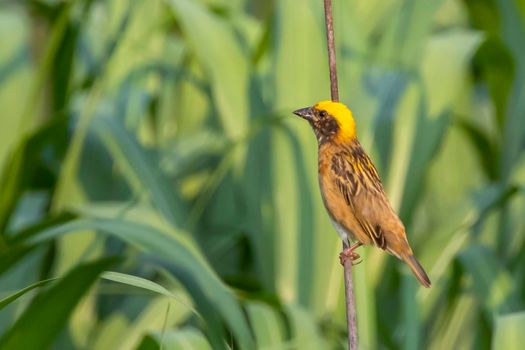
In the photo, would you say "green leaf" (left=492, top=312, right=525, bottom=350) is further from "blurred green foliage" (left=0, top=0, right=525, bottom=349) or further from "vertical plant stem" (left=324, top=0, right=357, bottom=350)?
"vertical plant stem" (left=324, top=0, right=357, bottom=350)

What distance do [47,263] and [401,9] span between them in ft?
4.77

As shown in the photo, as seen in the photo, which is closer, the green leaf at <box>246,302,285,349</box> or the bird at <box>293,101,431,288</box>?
the bird at <box>293,101,431,288</box>

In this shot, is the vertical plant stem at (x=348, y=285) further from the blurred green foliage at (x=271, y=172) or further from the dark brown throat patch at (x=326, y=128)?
the blurred green foliage at (x=271, y=172)

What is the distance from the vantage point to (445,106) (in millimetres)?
3889

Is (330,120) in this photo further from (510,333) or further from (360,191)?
(510,333)

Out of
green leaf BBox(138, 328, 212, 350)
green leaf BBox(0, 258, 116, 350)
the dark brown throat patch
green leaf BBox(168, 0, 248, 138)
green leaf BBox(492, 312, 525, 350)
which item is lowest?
green leaf BBox(492, 312, 525, 350)

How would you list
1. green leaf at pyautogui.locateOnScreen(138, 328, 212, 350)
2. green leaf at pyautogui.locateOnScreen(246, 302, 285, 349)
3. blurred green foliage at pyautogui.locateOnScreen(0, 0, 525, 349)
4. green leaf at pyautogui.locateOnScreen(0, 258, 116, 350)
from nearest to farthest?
green leaf at pyautogui.locateOnScreen(138, 328, 212, 350), green leaf at pyautogui.locateOnScreen(0, 258, 116, 350), green leaf at pyautogui.locateOnScreen(246, 302, 285, 349), blurred green foliage at pyautogui.locateOnScreen(0, 0, 525, 349)

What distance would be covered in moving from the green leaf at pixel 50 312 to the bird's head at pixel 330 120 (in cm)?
62

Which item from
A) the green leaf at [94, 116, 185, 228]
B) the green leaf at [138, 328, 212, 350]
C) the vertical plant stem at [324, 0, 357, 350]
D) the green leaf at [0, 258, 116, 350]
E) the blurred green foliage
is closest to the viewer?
the vertical plant stem at [324, 0, 357, 350]

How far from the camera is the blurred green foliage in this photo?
3.50 metres

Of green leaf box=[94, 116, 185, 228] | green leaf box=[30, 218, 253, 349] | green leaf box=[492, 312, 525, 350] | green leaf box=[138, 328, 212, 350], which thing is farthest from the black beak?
green leaf box=[94, 116, 185, 228]

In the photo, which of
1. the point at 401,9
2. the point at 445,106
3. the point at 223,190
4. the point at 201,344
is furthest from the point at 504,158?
the point at 201,344

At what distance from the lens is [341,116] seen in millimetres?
2773

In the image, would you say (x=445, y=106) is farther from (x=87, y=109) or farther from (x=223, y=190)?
(x=87, y=109)
